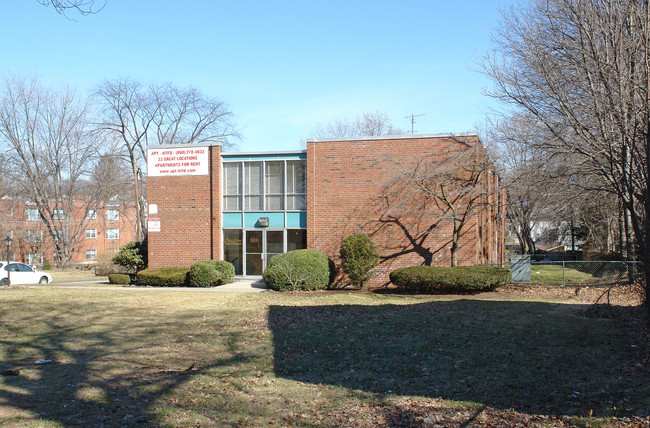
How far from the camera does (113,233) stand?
2606 inches

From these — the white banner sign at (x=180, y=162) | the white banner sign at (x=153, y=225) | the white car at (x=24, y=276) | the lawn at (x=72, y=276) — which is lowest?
the lawn at (x=72, y=276)

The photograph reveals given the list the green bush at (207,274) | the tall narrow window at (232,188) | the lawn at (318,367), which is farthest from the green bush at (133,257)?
the lawn at (318,367)

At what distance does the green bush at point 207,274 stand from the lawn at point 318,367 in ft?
21.4

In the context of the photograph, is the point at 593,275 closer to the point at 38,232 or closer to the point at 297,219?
the point at 297,219

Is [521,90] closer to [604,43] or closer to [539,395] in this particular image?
[604,43]

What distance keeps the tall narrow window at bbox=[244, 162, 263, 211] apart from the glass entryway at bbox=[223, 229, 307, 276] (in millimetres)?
1060

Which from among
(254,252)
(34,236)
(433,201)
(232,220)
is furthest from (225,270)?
(34,236)

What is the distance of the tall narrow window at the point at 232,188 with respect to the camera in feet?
73.3

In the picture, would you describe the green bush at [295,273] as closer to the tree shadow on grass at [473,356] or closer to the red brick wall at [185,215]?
the red brick wall at [185,215]

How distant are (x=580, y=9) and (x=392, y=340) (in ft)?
33.2

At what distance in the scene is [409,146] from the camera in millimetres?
20031

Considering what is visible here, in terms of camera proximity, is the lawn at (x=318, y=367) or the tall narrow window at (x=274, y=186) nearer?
the lawn at (x=318, y=367)

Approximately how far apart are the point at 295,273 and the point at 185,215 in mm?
6788

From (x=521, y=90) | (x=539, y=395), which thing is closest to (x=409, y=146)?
(x=521, y=90)
